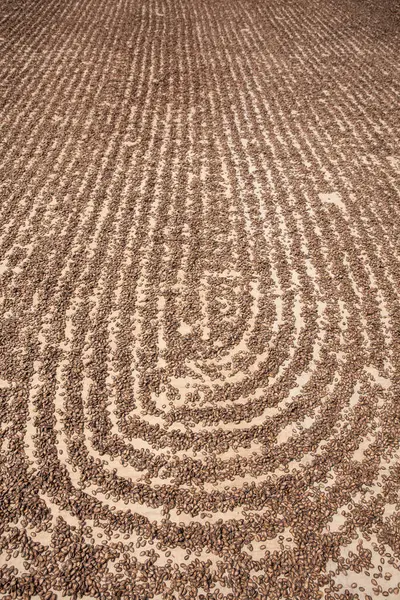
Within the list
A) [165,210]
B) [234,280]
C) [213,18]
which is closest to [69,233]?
[165,210]

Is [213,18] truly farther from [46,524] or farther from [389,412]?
[46,524]

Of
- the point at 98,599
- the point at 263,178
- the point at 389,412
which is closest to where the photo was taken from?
the point at 98,599

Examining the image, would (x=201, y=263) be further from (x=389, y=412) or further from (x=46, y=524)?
(x=46, y=524)

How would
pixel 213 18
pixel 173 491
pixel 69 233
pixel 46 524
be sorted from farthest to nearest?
pixel 213 18
pixel 69 233
pixel 173 491
pixel 46 524

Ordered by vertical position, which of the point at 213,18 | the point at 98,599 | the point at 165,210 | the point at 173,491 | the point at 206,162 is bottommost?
the point at 98,599

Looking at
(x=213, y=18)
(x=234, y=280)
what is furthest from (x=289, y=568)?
(x=213, y=18)

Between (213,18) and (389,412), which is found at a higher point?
(213,18)

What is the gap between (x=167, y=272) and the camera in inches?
404

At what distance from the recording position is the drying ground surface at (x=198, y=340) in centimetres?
632

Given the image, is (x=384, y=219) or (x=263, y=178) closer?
(x=384, y=219)

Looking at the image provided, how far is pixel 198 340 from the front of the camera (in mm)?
8984

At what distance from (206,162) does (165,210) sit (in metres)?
2.87

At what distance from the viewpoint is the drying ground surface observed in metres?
6.32

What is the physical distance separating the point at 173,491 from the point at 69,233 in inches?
272
